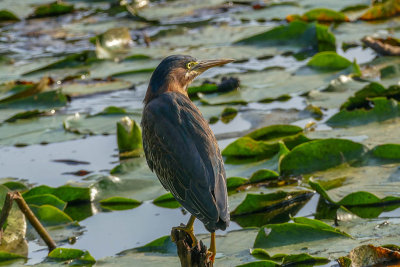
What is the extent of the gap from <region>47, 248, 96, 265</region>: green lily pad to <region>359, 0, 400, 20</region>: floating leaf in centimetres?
565

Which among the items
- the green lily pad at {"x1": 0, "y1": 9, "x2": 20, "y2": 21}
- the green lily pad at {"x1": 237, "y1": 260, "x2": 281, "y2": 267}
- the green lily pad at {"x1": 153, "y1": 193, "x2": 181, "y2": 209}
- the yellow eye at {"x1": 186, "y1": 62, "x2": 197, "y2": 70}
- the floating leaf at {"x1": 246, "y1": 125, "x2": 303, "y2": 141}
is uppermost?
the yellow eye at {"x1": 186, "y1": 62, "x2": 197, "y2": 70}

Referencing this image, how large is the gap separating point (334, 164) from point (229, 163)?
760 mm

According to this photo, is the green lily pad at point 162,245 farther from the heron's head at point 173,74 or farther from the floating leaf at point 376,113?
the floating leaf at point 376,113

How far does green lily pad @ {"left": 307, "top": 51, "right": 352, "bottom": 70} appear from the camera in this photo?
7566 mm

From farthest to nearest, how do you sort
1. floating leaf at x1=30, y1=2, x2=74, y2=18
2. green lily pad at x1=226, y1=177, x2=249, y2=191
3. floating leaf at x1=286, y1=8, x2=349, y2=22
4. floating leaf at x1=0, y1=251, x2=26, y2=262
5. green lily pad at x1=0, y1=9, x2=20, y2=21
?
1. floating leaf at x1=30, y1=2, x2=74, y2=18
2. green lily pad at x1=0, y1=9, x2=20, y2=21
3. floating leaf at x1=286, y1=8, x2=349, y2=22
4. green lily pad at x1=226, y1=177, x2=249, y2=191
5. floating leaf at x1=0, y1=251, x2=26, y2=262

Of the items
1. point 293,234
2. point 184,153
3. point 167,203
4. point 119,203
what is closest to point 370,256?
point 293,234

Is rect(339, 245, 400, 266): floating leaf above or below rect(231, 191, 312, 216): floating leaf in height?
above

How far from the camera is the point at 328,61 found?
7609 mm

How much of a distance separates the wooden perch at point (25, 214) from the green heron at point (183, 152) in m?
0.78

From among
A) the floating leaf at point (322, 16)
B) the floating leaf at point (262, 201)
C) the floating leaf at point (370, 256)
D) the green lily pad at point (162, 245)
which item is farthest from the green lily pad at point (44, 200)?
the floating leaf at point (322, 16)

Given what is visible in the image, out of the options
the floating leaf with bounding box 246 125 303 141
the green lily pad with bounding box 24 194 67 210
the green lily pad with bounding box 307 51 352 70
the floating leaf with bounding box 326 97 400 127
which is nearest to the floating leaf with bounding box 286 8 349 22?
the green lily pad with bounding box 307 51 352 70

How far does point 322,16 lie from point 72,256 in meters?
5.50

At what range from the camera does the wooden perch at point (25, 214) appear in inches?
184

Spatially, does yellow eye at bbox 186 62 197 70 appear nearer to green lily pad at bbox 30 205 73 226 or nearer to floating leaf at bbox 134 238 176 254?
floating leaf at bbox 134 238 176 254
